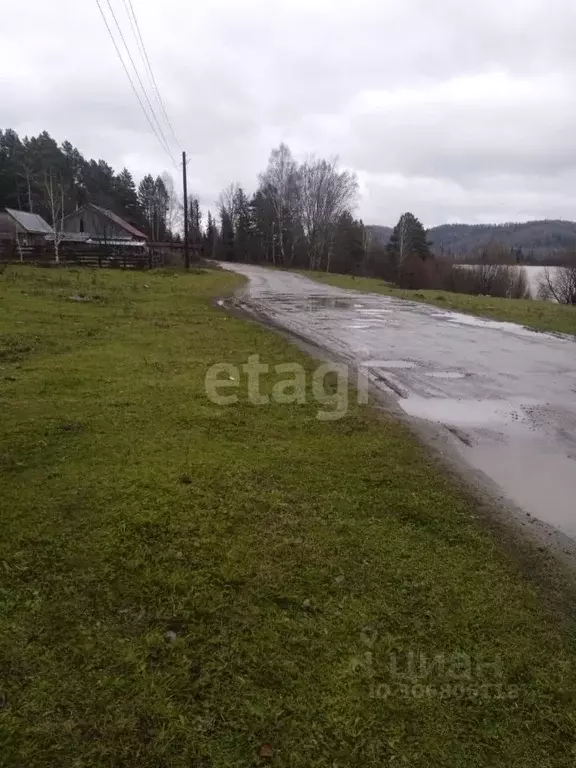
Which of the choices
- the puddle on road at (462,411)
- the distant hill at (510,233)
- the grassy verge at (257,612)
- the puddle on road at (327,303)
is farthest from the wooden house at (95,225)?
the distant hill at (510,233)

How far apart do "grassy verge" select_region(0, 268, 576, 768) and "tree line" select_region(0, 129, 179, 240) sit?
58265 millimetres

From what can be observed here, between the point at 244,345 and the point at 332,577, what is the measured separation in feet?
→ 23.7

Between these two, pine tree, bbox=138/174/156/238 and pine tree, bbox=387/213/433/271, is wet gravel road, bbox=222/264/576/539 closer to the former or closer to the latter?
pine tree, bbox=387/213/433/271

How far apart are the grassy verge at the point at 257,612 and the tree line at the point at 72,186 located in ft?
191

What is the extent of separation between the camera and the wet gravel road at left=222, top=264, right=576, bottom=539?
15.7 ft

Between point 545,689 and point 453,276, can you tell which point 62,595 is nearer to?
point 545,689

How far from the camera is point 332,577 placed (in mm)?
3035

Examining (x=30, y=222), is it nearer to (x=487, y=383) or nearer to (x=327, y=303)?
(x=327, y=303)

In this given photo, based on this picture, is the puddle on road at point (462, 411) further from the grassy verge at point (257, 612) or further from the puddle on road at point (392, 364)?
the puddle on road at point (392, 364)

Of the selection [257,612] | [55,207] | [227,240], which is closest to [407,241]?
[227,240]

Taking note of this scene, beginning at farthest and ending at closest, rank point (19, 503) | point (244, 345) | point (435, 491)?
1. point (244, 345)
2. point (435, 491)
3. point (19, 503)

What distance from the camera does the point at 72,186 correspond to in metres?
72.0

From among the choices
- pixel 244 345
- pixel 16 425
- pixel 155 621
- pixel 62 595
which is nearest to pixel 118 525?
pixel 62 595

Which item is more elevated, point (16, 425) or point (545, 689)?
point (16, 425)
